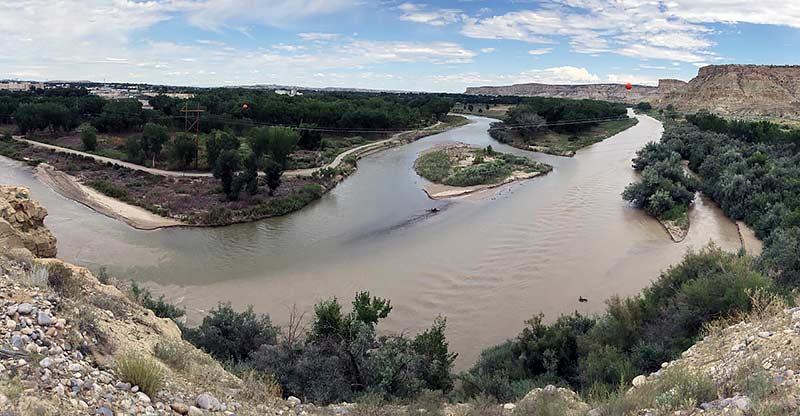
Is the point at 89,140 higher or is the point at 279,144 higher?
the point at 279,144

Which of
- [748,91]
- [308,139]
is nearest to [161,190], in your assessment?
[308,139]

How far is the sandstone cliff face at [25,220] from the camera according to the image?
13227 millimetres

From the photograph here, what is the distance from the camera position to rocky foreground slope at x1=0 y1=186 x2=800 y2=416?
4.70 m

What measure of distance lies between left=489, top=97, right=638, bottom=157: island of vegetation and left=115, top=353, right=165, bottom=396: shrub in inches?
2037

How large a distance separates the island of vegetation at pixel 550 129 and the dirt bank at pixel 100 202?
134 feet

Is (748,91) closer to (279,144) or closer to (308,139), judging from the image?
(308,139)

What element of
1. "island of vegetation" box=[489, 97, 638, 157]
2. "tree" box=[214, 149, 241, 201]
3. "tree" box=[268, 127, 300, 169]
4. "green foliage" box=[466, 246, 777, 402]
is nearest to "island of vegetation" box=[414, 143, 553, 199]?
"tree" box=[268, 127, 300, 169]

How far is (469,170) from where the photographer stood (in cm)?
3766

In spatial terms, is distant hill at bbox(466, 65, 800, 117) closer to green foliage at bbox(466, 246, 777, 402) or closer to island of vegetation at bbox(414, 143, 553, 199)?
island of vegetation at bbox(414, 143, 553, 199)

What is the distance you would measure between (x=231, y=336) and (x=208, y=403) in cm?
513

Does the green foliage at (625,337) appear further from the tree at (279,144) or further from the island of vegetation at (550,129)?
the island of vegetation at (550,129)

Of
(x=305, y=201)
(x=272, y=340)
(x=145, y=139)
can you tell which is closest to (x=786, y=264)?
(x=272, y=340)

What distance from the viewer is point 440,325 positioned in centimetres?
1118

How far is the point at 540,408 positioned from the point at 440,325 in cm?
505
